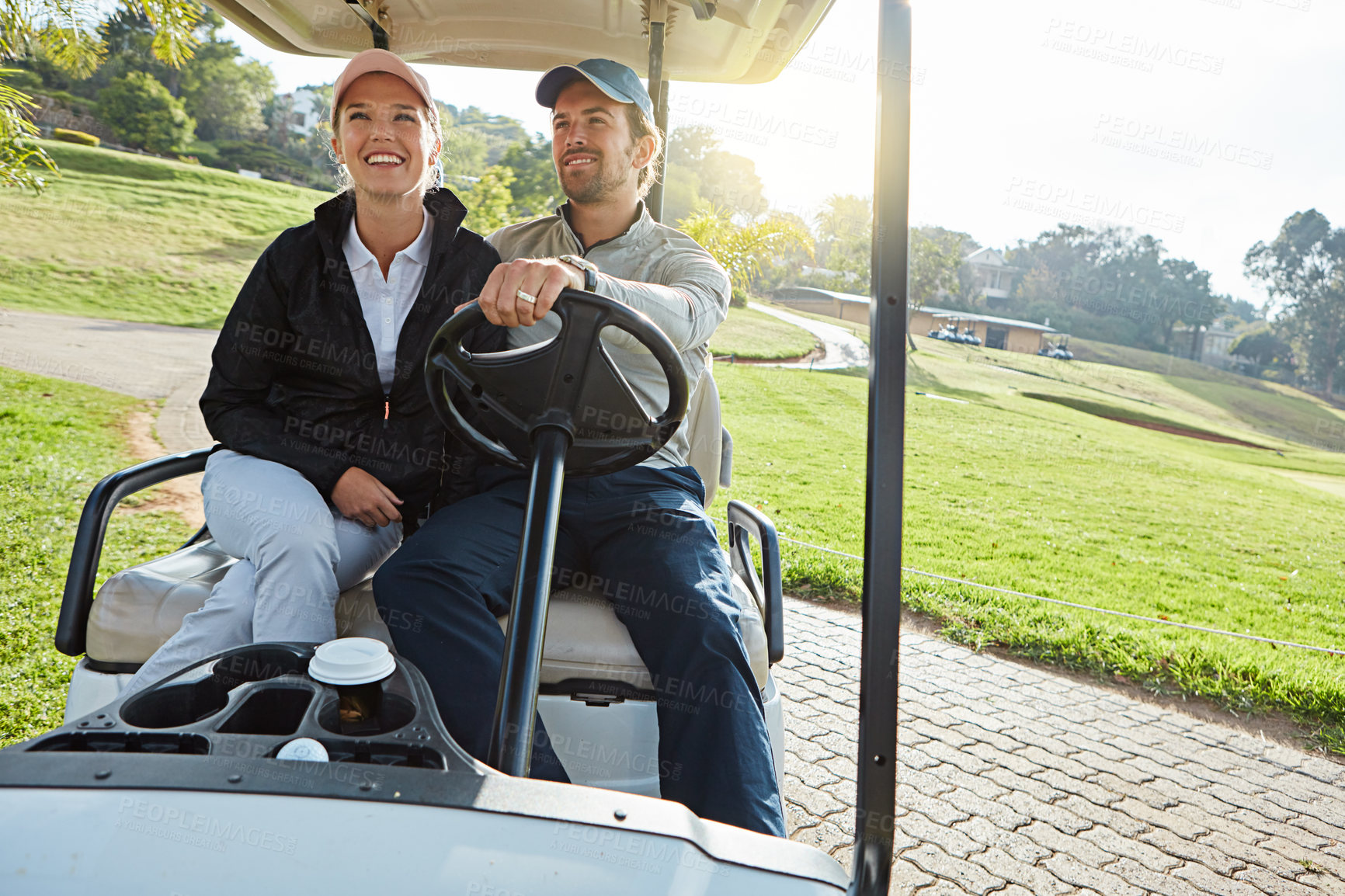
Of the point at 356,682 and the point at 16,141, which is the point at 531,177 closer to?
the point at 16,141

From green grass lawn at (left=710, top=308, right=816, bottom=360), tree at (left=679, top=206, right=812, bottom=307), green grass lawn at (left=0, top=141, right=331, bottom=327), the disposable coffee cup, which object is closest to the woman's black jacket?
the disposable coffee cup

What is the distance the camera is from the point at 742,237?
1021cm

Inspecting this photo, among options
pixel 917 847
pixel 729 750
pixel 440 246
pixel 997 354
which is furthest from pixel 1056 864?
pixel 997 354

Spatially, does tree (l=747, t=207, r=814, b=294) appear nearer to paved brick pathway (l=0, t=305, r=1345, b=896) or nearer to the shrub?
paved brick pathway (l=0, t=305, r=1345, b=896)

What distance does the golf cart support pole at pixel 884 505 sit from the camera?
1.14 metres

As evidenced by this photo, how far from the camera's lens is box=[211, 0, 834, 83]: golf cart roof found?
2.35 m

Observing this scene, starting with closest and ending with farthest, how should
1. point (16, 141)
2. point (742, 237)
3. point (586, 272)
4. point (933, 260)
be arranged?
point (586, 272), point (16, 141), point (742, 237), point (933, 260)

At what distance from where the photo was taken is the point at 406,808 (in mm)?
901

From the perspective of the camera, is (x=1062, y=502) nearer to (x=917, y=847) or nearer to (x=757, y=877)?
(x=917, y=847)

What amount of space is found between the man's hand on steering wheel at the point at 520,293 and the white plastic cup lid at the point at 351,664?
1.86ft

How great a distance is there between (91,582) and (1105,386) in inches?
994

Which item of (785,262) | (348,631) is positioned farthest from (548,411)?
(785,262)

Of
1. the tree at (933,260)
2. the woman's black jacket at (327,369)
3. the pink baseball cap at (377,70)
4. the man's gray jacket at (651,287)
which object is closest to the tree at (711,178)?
the man's gray jacket at (651,287)

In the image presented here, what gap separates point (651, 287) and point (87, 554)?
4.21ft
